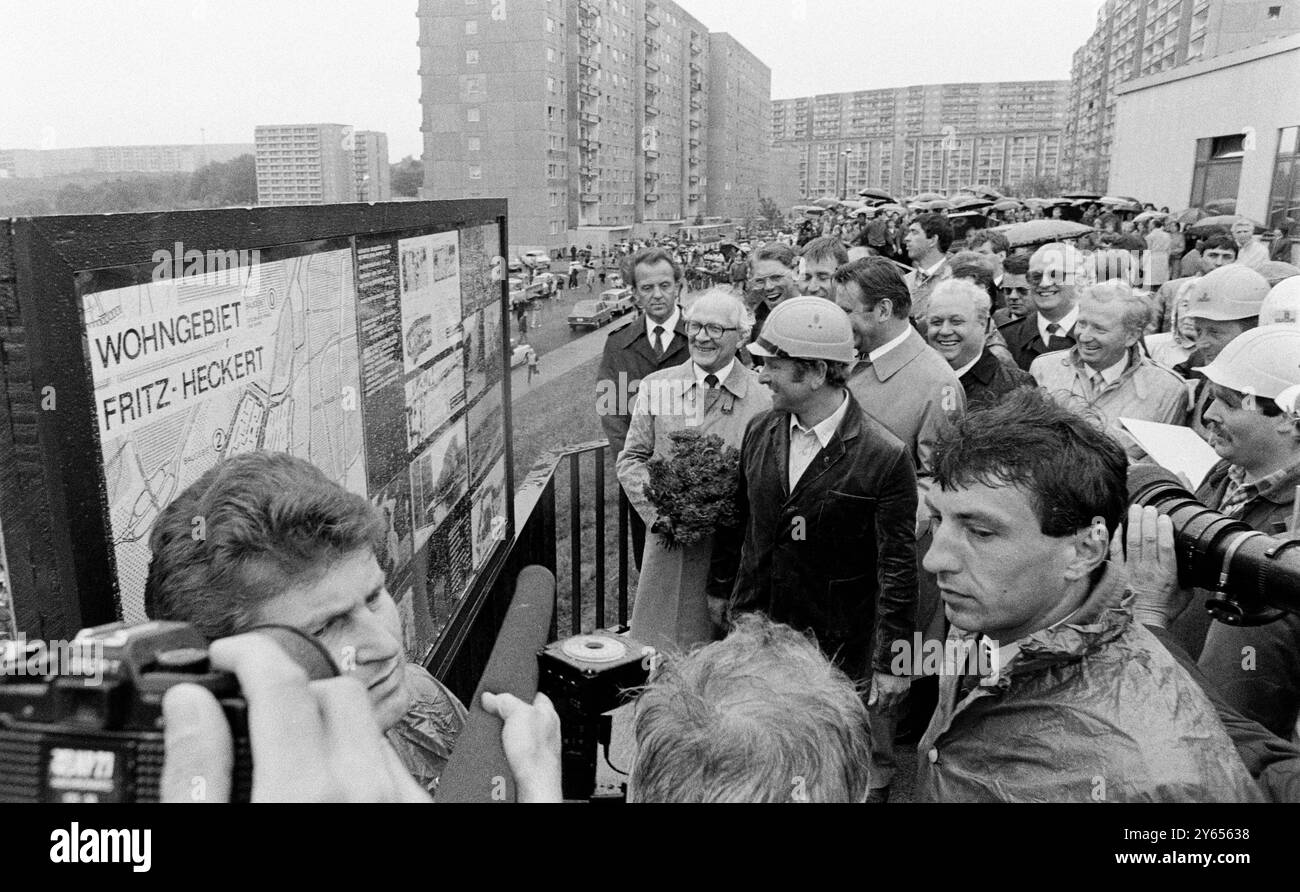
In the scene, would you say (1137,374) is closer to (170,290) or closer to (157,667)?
(170,290)

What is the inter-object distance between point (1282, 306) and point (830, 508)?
218cm

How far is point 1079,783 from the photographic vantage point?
1536 millimetres

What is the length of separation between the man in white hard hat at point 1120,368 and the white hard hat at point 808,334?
4.53 ft

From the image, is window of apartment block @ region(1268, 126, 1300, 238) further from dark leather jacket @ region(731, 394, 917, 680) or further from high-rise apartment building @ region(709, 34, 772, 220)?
high-rise apartment building @ region(709, 34, 772, 220)

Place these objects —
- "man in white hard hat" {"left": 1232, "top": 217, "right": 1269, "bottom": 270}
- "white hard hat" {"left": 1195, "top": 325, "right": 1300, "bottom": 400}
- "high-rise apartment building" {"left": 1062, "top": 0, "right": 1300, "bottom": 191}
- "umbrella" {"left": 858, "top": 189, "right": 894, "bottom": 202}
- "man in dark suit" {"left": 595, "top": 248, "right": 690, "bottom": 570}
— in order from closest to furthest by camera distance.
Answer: "white hard hat" {"left": 1195, "top": 325, "right": 1300, "bottom": 400}, "man in dark suit" {"left": 595, "top": 248, "right": 690, "bottom": 570}, "man in white hard hat" {"left": 1232, "top": 217, "right": 1269, "bottom": 270}, "umbrella" {"left": 858, "top": 189, "right": 894, "bottom": 202}, "high-rise apartment building" {"left": 1062, "top": 0, "right": 1300, "bottom": 191}

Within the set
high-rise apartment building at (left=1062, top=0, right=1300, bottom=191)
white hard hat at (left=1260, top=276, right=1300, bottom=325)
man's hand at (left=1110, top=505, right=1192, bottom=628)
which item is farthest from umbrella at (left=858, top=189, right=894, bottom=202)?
man's hand at (left=1110, top=505, right=1192, bottom=628)

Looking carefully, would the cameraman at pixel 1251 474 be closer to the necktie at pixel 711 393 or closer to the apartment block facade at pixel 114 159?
the necktie at pixel 711 393

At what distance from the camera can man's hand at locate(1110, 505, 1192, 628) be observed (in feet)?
6.79

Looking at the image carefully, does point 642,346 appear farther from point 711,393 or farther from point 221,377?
point 221,377

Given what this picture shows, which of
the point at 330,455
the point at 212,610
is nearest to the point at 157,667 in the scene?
the point at 212,610

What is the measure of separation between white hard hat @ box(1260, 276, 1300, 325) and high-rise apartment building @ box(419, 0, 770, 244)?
85.5 ft

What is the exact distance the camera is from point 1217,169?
106ft

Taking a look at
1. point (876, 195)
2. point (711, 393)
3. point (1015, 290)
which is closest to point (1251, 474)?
point (711, 393)
